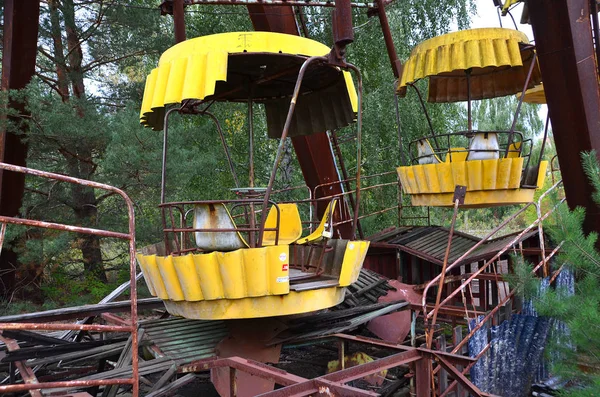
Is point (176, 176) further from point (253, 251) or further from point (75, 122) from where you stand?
point (253, 251)

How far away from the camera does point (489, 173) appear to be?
26.3 ft

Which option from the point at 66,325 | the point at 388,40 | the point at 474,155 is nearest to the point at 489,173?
the point at 474,155

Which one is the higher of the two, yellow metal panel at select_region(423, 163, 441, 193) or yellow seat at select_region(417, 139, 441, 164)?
yellow seat at select_region(417, 139, 441, 164)

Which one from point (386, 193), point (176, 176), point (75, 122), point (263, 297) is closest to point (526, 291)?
point (263, 297)

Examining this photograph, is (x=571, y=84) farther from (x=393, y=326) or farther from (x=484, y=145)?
(x=393, y=326)

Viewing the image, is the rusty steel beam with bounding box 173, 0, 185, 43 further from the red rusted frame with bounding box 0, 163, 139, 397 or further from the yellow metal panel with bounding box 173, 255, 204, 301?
the red rusted frame with bounding box 0, 163, 139, 397

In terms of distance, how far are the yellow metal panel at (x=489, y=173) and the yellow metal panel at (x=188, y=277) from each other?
4738 mm

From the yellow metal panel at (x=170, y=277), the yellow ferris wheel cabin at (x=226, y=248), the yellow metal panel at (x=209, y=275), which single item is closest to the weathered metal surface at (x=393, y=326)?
the yellow ferris wheel cabin at (x=226, y=248)

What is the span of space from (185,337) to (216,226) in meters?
1.32

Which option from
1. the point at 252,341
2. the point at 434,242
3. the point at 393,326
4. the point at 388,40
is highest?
the point at 388,40

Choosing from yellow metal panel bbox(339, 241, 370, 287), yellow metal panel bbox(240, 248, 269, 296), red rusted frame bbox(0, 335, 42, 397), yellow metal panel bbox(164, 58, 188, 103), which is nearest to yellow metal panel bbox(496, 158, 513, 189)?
yellow metal panel bbox(339, 241, 370, 287)

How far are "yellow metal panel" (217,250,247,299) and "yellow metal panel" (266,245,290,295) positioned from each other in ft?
0.85

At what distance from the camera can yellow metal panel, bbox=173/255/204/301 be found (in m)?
5.13

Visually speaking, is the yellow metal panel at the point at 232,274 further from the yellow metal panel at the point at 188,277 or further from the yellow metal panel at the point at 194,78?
the yellow metal panel at the point at 194,78
